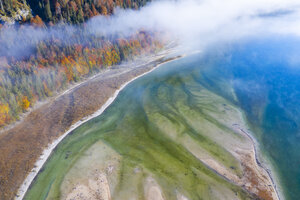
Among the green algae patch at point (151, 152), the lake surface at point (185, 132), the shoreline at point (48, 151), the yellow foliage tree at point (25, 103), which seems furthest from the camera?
the yellow foliage tree at point (25, 103)

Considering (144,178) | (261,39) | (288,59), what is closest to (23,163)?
(144,178)

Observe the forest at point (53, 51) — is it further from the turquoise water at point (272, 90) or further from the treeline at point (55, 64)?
the turquoise water at point (272, 90)

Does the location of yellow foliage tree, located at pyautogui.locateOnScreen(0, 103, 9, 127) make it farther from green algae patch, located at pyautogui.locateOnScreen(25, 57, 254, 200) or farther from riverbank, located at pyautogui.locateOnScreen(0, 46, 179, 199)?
green algae patch, located at pyautogui.locateOnScreen(25, 57, 254, 200)

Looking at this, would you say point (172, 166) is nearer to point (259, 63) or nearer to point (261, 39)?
point (259, 63)

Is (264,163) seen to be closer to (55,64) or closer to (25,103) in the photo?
(25,103)

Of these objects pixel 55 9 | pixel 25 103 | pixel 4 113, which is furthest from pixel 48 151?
pixel 55 9

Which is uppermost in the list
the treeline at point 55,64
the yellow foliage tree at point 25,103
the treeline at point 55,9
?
the treeline at point 55,9

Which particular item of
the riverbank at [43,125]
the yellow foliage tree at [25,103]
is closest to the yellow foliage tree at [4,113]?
the riverbank at [43,125]
